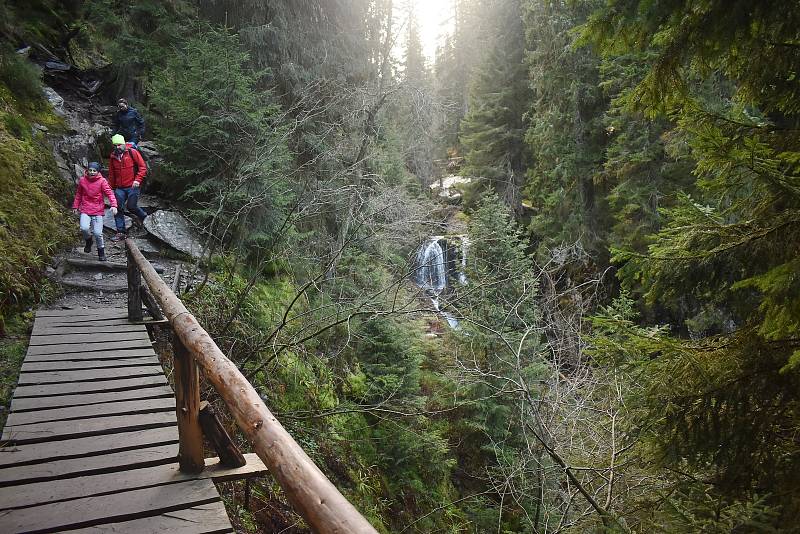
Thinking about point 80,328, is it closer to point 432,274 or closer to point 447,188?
point 432,274

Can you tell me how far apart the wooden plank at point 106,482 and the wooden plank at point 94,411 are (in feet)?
2.86

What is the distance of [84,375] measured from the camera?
457 centimetres

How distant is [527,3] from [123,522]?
72.8 feet

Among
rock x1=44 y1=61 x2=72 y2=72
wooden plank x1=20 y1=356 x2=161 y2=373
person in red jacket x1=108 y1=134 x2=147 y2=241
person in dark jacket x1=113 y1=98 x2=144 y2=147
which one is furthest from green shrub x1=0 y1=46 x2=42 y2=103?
wooden plank x1=20 y1=356 x2=161 y2=373

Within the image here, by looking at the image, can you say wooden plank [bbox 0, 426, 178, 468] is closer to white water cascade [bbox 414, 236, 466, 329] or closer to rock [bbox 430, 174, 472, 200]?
white water cascade [bbox 414, 236, 466, 329]

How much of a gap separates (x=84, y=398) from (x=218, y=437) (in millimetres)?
2031

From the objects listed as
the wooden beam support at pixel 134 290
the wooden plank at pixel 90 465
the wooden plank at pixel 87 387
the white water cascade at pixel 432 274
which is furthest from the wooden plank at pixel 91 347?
the white water cascade at pixel 432 274

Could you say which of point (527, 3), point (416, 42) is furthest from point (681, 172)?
point (416, 42)

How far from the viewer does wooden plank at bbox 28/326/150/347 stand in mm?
5301

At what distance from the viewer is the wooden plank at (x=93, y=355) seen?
191 inches

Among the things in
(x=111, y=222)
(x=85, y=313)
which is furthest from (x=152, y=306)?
(x=111, y=222)

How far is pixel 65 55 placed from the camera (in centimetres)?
1593

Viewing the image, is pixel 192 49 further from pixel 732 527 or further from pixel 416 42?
pixel 416 42

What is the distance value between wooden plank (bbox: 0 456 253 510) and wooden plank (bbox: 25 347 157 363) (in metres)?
2.17
